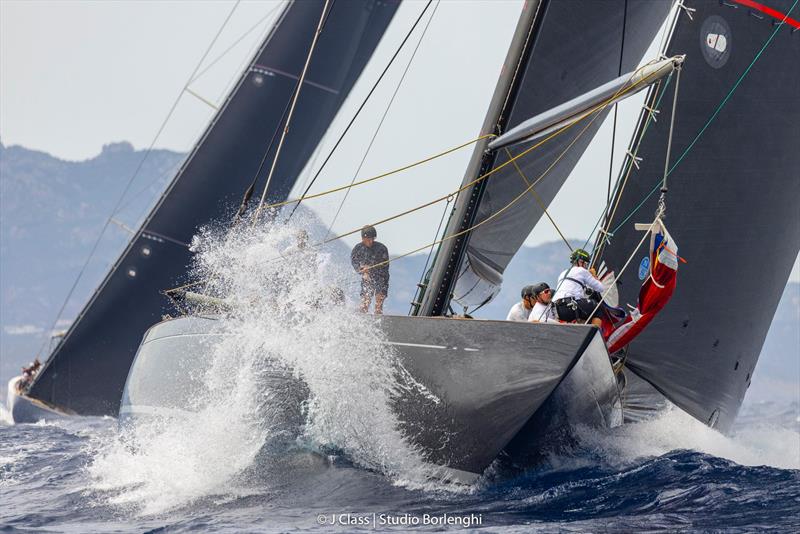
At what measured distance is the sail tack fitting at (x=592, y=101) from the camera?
5.77 m

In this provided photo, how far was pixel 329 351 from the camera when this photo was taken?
6199mm

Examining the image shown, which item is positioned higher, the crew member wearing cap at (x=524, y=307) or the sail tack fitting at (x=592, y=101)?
the sail tack fitting at (x=592, y=101)

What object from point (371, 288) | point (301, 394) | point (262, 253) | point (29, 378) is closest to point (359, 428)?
point (301, 394)

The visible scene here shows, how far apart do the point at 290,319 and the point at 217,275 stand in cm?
146

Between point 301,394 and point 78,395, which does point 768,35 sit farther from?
point 78,395

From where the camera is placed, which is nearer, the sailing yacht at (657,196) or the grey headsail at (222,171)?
the sailing yacht at (657,196)

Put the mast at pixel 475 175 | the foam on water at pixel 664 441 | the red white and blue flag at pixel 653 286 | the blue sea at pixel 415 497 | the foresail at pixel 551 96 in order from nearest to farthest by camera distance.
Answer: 1. the blue sea at pixel 415 497
2. the red white and blue flag at pixel 653 286
3. the foam on water at pixel 664 441
4. the mast at pixel 475 175
5. the foresail at pixel 551 96

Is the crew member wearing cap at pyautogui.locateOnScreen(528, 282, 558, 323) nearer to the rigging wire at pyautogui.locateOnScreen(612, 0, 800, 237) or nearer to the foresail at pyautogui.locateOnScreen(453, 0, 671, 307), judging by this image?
the foresail at pyautogui.locateOnScreen(453, 0, 671, 307)

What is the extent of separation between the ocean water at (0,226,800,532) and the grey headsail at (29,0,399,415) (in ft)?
18.6

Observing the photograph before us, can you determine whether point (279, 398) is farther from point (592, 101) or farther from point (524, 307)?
point (592, 101)

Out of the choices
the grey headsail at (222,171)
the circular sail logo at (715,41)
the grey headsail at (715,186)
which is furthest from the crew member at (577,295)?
the grey headsail at (222,171)

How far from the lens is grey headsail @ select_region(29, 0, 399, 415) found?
13.0m

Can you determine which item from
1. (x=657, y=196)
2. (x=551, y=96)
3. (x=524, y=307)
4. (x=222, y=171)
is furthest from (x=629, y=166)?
(x=222, y=171)

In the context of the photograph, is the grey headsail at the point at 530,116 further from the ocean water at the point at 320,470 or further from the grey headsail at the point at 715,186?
the ocean water at the point at 320,470
